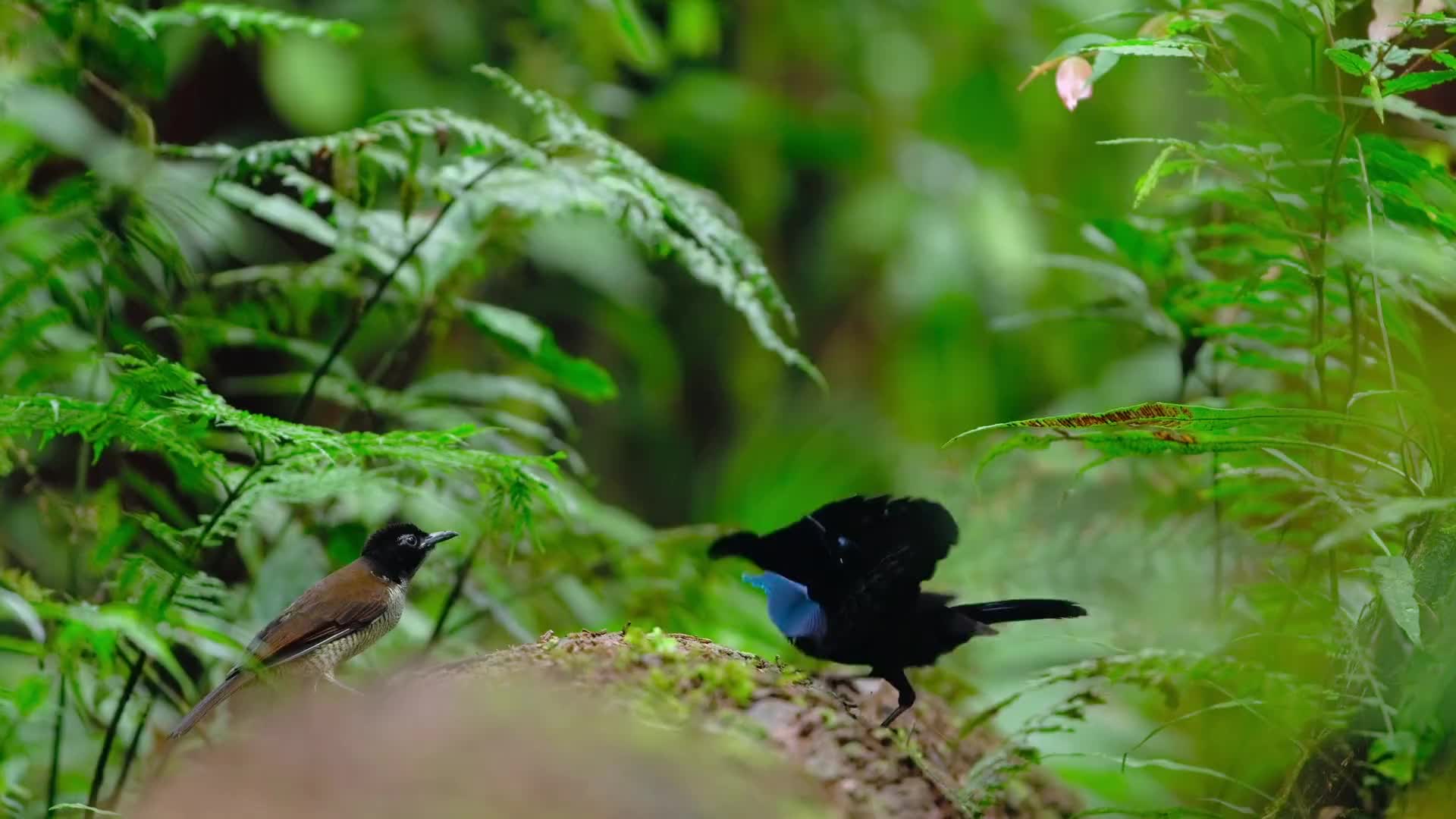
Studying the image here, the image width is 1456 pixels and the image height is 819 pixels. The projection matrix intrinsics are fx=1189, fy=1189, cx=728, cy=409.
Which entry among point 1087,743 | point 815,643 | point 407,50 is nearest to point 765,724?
point 815,643

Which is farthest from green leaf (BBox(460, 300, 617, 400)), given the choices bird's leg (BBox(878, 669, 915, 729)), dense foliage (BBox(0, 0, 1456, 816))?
bird's leg (BBox(878, 669, 915, 729))

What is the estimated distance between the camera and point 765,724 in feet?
3.63

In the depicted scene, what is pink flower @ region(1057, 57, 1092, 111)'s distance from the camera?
136 centimetres

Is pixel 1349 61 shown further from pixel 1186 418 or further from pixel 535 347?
pixel 535 347

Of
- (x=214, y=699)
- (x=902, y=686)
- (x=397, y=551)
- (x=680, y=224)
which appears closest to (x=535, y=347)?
(x=680, y=224)

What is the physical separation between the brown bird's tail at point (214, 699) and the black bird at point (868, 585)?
1.81 feet

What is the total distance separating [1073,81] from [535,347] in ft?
2.84

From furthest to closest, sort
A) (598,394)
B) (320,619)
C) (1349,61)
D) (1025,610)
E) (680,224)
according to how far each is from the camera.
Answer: (598,394), (680,224), (320,619), (1025,610), (1349,61)

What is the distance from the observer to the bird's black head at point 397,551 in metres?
1.43

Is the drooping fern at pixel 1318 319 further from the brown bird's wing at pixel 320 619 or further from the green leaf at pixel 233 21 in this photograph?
the green leaf at pixel 233 21

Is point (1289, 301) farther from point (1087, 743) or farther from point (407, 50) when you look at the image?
point (407, 50)

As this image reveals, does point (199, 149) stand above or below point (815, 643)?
above

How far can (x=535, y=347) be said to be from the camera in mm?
1812

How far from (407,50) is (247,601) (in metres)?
2.34
